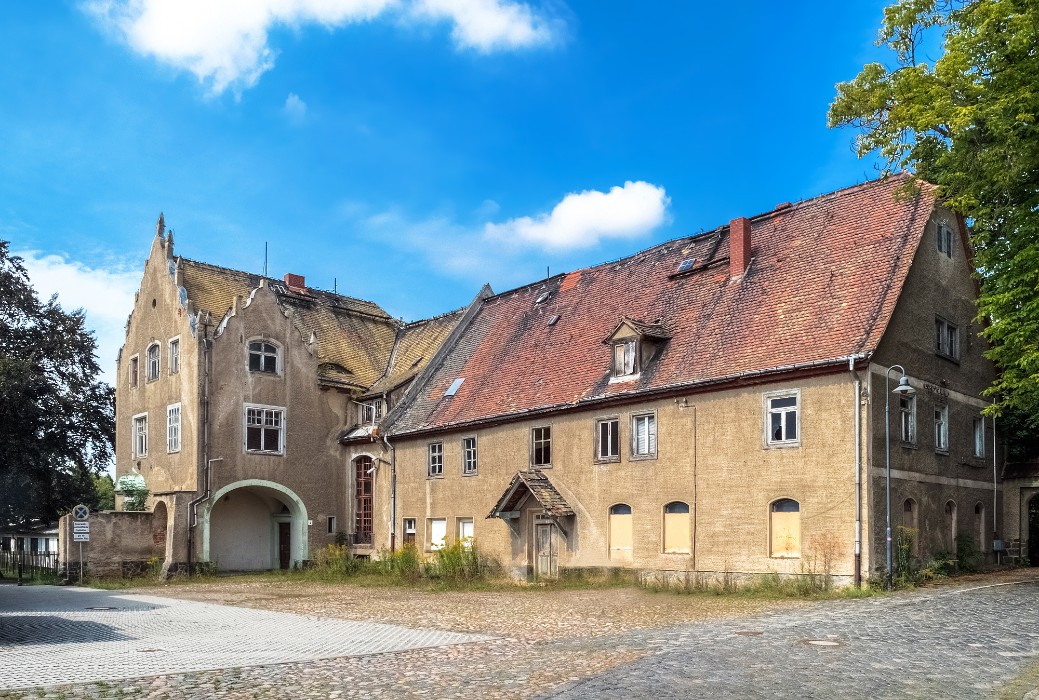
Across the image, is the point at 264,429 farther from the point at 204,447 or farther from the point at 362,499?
the point at 362,499

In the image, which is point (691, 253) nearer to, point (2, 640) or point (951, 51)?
point (951, 51)

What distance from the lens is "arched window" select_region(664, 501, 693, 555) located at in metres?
25.5

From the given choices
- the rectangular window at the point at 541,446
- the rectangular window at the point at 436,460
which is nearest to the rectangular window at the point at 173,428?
the rectangular window at the point at 436,460

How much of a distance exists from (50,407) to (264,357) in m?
11.4

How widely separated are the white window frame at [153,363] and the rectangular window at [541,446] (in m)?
15.9

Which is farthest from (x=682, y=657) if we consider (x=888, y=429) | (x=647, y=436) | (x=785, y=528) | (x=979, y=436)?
(x=979, y=436)

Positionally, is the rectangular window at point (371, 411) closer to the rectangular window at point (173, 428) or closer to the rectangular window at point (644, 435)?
the rectangular window at point (173, 428)

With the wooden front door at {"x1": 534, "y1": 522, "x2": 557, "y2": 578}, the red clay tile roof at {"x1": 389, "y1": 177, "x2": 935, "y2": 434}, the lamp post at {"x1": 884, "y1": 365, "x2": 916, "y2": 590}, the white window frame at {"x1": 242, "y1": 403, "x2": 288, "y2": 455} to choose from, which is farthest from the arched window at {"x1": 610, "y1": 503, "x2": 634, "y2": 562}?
the white window frame at {"x1": 242, "y1": 403, "x2": 288, "y2": 455}

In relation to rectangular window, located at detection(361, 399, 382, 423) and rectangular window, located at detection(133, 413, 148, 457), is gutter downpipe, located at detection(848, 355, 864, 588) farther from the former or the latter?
rectangular window, located at detection(133, 413, 148, 457)

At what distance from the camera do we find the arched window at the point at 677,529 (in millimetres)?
25547

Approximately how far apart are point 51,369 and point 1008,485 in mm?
36959

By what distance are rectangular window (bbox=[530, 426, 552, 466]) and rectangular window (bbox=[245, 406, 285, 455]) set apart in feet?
35.8

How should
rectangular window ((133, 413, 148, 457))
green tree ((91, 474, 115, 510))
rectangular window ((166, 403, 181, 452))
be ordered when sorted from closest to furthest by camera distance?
rectangular window ((166, 403, 181, 452))
rectangular window ((133, 413, 148, 457))
green tree ((91, 474, 115, 510))

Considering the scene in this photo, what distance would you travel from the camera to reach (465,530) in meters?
32.6
